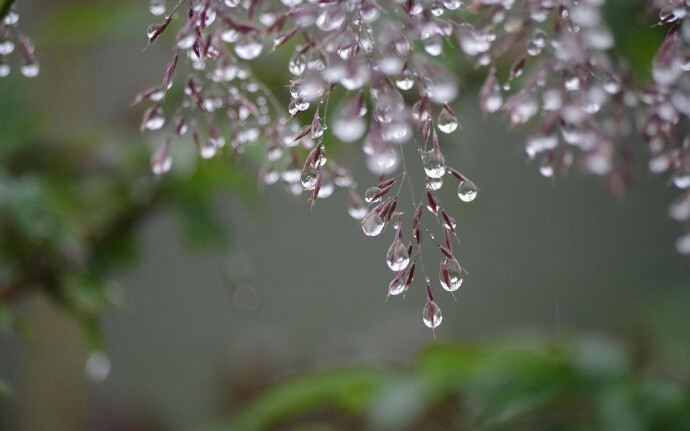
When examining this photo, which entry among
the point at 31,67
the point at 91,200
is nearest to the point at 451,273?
the point at 31,67

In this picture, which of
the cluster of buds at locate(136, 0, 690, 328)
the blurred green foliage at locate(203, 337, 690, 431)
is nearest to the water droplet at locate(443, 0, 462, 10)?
the cluster of buds at locate(136, 0, 690, 328)

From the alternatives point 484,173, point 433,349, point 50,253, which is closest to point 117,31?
point 50,253

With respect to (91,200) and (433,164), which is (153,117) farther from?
(91,200)

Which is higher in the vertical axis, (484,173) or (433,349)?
(433,349)

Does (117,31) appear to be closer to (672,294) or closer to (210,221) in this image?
(210,221)

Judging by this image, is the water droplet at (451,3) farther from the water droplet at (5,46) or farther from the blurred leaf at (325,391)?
the blurred leaf at (325,391)

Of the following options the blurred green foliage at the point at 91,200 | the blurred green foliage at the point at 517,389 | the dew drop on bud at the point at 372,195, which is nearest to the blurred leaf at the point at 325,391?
the blurred green foliage at the point at 517,389
